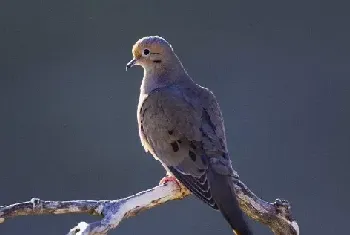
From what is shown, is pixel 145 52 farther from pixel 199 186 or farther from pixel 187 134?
pixel 199 186

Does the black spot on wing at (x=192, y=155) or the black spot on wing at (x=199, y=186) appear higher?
the black spot on wing at (x=192, y=155)

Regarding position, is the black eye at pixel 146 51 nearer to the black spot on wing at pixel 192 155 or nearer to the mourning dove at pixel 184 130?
the mourning dove at pixel 184 130

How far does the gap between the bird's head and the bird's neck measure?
0.02 metres

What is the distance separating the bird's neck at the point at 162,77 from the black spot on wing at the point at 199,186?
0.54 meters

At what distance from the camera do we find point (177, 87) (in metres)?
3.19

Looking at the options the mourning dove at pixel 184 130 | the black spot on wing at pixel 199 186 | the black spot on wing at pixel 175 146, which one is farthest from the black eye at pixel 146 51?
the black spot on wing at pixel 199 186

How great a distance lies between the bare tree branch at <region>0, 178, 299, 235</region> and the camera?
2193 millimetres

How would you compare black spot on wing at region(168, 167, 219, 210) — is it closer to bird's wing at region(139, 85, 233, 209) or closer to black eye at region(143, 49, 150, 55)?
bird's wing at region(139, 85, 233, 209)

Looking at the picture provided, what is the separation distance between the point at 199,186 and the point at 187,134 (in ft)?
0.75

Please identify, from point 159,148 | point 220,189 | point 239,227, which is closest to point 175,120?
point 159,148

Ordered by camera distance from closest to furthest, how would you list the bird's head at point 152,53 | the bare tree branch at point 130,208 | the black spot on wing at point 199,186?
the bare tree branch at point 130,208 → the black spot on wing at point 199,186 → the bird's head at point 152,53

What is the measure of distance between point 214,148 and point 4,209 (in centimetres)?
88

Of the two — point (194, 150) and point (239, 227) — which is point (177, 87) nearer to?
point (194, 150)

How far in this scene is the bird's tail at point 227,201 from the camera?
8.20ft
